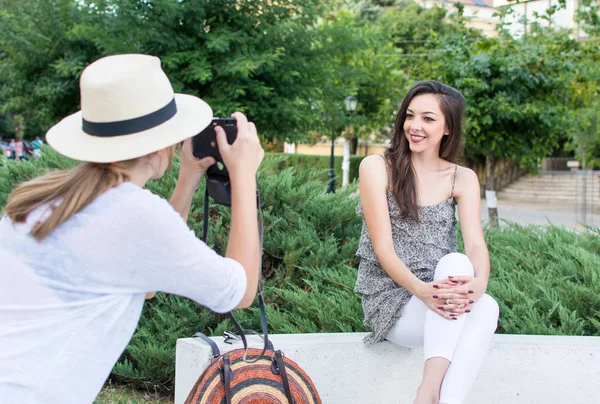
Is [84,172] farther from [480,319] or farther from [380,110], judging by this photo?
[380,110]

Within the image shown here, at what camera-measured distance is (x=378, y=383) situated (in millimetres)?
2883

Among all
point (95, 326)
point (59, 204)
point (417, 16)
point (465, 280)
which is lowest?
point (465, 280)

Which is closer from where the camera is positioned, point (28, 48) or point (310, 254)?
point (310, 254)

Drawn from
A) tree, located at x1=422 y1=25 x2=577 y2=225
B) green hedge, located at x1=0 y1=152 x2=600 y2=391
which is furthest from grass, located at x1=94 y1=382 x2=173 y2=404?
tree, located at x1=422 y1=25 x2=577 y2=225

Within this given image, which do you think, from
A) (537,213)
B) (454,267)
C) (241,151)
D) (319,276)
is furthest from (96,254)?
(537,213)

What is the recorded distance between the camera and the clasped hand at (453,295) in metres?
2.48

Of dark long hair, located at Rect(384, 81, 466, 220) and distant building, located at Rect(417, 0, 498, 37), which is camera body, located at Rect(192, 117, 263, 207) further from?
distant building, located at Rect(417, 0, 498, 37)

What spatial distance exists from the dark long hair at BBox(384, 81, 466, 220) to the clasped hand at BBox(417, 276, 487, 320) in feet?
1.45

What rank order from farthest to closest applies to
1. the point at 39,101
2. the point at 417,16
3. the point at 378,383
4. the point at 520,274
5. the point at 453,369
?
the point at 417,16, the point at 39,101, the point at 520,274, the point at 378,383, the point at 453,369

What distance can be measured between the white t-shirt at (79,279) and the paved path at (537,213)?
17106 millimetres

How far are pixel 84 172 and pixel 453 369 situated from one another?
1.53 meters

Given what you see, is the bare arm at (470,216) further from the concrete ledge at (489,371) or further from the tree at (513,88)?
the tree at (513,88)

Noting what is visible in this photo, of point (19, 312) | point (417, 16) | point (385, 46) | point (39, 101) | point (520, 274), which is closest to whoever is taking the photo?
point (19, 312)

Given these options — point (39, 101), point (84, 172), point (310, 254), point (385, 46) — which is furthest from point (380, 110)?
point (84, 172)
